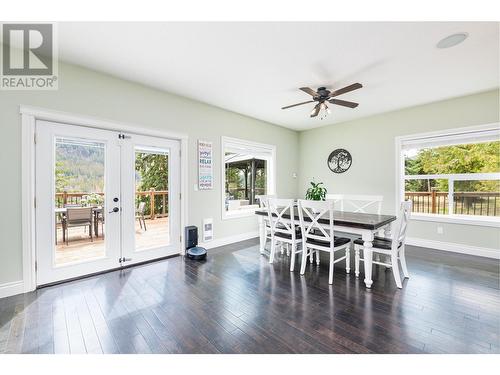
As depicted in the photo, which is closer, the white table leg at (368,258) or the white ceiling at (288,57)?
the white ceiling at (288,57)

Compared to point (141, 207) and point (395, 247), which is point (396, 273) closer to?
point (395, 247)

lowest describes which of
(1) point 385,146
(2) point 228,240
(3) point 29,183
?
(2) point 228,240

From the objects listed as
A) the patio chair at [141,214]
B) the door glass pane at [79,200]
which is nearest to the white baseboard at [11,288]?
the door glass pane at [79,200]

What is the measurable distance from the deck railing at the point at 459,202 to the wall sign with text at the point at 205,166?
4.00 meters

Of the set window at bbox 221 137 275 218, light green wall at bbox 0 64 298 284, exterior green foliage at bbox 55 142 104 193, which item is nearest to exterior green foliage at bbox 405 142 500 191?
light green wall at bbox 0 64 298 284

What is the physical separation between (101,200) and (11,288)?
1282 millimetres

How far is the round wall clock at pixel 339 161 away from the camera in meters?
5.40

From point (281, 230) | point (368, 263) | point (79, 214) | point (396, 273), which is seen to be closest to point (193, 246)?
point (281, 230)

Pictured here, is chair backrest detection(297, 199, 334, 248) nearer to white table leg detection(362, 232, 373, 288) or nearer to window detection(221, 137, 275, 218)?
white table leg detection(362, 232, 373, 288)

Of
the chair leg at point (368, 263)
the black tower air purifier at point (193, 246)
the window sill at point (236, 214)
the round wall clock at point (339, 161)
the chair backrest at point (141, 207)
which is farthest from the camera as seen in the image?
the round wall clock at point (339, 161)

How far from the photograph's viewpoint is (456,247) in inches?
159

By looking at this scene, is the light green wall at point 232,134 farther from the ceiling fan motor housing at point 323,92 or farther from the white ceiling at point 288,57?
the ceiling fan motor housing at point 323,92
